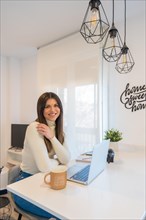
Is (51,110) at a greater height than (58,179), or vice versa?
(51,110)

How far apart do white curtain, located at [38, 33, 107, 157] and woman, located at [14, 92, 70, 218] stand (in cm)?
91

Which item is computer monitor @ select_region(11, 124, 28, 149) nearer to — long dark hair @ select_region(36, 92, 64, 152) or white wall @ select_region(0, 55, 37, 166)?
white wall @ select_region(0, 55, 37, 166)

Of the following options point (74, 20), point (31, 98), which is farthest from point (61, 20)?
point (31, 98)

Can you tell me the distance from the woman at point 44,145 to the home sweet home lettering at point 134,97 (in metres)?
1.11

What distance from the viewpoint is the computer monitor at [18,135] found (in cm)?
375

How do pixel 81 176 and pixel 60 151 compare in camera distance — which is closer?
pixel 81 176

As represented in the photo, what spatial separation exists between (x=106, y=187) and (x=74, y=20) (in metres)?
2.20

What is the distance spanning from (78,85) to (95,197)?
2083mm

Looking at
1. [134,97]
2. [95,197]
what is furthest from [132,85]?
[95,197]

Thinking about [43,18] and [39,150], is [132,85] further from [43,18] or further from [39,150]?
[39,150]

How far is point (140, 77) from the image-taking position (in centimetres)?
225

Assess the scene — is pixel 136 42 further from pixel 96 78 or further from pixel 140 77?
pixel 96 78

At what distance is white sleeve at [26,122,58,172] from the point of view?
→ 1.20m

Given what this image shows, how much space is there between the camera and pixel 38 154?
1.22m
